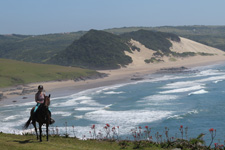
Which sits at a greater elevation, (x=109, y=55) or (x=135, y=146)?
(x=109, y=55)

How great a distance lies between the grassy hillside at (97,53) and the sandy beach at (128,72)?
4746 mm

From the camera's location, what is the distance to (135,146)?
58.4 feet

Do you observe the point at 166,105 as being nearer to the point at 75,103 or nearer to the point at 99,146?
the point at 75,103

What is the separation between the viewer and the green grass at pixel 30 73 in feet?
257

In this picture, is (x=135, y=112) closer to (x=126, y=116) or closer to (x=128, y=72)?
(x=126, y=116)

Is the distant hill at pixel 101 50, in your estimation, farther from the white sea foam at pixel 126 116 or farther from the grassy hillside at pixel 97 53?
the white sea foam at pixel 126 116

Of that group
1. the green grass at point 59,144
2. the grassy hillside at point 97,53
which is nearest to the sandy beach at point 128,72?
the grassy hillside at point 97,53

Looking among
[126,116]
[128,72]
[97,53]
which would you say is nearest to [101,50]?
[97,53]

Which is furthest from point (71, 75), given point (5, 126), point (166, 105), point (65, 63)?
point (5, 126)

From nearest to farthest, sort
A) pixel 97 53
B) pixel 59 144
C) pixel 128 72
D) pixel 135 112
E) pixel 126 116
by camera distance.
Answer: pixel 59 144 → pixel 126 116 → pixel 135 112 → pixel 128 72 → pixel 97 53

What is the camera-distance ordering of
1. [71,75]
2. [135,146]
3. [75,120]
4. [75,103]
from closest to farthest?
[135,146] → [75,120] → [75,103] → [71,75]

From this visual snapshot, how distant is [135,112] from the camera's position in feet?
131

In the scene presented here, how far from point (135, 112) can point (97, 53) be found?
293 feet

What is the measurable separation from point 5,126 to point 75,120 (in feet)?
23.2
